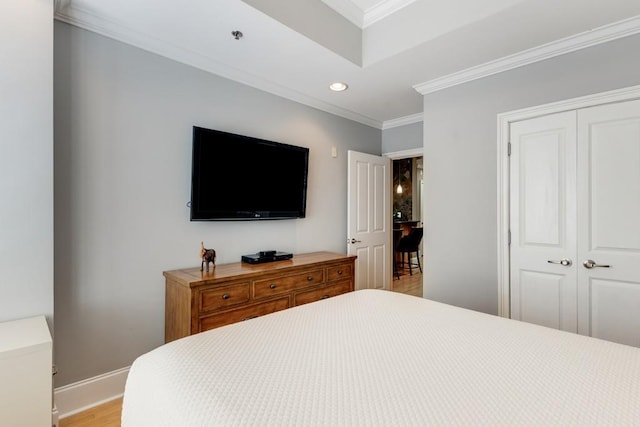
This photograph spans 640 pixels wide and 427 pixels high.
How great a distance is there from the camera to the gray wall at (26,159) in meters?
1.62

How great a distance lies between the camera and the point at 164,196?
2404 mm

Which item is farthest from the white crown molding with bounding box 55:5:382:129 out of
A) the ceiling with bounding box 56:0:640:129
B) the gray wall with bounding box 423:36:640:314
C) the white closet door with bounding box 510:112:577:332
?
the white closet door with bounding box 510:112:577:332

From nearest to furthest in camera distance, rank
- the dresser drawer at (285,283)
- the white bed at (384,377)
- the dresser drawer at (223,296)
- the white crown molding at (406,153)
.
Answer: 1. the white bed at (384,377)
2. the dresser drawer at (223,296)
3. the dresser drawer at (285,283)
4. the white crown molding at (406,153)

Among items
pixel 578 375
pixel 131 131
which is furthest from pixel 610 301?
pixel 131 131

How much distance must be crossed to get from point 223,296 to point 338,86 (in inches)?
85.1

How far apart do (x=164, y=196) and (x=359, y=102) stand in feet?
7.36

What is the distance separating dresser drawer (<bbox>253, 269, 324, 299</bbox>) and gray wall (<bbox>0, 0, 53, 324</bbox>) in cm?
124

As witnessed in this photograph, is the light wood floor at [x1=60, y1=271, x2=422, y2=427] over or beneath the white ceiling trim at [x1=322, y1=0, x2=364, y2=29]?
beneath

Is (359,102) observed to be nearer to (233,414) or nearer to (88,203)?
(88,203)

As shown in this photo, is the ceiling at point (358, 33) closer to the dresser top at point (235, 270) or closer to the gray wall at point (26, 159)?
the gray wall at point (26, 159)

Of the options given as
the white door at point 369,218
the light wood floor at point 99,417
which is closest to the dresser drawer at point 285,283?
the white door at point 369,218

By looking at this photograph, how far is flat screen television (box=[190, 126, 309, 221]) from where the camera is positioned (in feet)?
8.17

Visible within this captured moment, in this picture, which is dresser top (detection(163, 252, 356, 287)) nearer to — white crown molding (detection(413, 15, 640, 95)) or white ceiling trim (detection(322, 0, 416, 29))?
white crown molding (detection(413, 15, 640, 95))

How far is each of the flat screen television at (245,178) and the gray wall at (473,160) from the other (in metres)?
1.31
